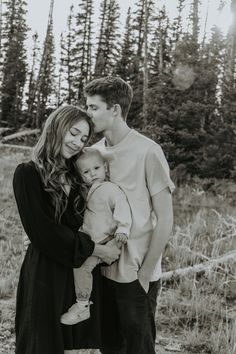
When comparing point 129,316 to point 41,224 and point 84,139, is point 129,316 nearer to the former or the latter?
point 41,224

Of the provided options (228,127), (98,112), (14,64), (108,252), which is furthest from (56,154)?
→ (14,64)

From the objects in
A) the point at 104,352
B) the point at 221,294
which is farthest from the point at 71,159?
the point at 221,294

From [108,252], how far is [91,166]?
0.48 m

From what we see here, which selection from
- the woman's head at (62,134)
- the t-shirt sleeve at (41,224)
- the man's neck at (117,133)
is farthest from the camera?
the man's neck at (117,133)

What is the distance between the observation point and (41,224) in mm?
2477

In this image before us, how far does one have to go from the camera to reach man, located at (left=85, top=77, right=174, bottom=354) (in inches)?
109

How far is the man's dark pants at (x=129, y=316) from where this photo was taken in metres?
2.78

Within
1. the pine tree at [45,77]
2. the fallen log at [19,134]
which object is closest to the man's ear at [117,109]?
the fallen log at [19,134]

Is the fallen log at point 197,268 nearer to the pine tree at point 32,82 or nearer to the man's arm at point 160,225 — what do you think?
the man's arm at point 160,225

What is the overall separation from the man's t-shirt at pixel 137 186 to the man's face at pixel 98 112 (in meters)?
0.16

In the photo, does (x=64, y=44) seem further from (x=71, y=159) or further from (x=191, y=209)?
(x=71, y=159)

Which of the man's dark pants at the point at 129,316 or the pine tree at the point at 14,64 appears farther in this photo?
the pine tree at the point at 14,64

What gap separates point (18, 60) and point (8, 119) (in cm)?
533

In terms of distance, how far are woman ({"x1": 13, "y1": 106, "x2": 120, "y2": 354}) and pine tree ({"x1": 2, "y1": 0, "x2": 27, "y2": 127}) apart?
25542 mm
